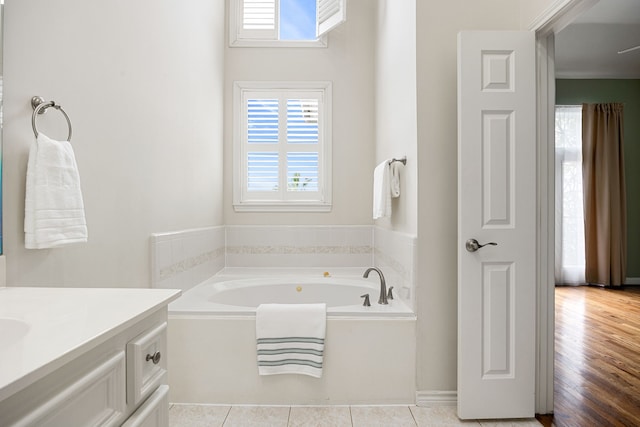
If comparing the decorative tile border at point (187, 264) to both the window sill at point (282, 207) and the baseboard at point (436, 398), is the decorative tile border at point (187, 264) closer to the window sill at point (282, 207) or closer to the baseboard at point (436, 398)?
the window sill at point (282, 207)

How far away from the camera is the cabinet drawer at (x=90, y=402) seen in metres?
0.61

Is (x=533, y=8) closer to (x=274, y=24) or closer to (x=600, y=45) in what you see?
(x=274, y=24)

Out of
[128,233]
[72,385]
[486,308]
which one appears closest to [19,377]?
[72,385]

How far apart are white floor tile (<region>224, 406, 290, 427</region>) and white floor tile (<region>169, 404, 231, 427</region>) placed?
0.05m

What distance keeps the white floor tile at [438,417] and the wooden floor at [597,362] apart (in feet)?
1.53

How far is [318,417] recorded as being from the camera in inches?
77.5

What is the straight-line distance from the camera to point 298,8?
3.56 m

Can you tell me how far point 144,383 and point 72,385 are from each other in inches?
10.3

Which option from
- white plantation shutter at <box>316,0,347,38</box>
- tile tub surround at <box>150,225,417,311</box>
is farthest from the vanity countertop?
white plantation shutter at <box>316,0,347,38</box>

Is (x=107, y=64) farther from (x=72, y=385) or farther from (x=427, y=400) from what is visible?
(x=427, y=400)

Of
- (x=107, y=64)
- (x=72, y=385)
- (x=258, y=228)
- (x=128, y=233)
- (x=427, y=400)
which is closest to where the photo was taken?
(x=72, y=385)

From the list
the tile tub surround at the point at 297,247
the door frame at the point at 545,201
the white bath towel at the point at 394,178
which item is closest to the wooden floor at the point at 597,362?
the door frame at the point at 545,201

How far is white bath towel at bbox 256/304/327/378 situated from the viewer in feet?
6.74

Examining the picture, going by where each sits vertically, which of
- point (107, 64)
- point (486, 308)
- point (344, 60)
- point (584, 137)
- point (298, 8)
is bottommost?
point (486, 308)
